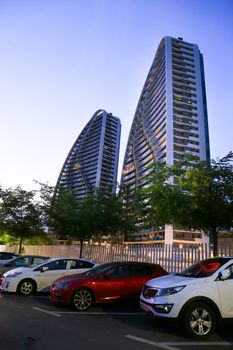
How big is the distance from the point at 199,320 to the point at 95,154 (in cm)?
15475

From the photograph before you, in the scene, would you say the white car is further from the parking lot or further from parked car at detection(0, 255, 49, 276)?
parked car at detection(0, 255, 49, 276)

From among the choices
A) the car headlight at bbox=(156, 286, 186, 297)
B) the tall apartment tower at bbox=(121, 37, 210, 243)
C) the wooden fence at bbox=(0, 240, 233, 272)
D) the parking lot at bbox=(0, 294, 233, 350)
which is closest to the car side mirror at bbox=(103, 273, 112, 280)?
the parking lot at bbox=(0, 294, 233, 350)

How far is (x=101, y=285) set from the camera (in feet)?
31.8

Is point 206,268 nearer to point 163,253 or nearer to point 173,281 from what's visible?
point 173,281

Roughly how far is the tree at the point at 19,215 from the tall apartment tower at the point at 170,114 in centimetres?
6565

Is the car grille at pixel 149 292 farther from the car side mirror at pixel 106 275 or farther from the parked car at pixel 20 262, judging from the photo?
the parked car at pixel 20 262

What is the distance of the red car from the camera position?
9.42 metres

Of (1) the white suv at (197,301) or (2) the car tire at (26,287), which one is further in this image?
(2) the car tire at (26,287)

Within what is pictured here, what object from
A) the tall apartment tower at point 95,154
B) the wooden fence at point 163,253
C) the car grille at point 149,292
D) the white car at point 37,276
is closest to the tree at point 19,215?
the wooden fence at point 163,253

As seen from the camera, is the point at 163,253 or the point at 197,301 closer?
the point at 197,301

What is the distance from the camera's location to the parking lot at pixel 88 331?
580cm

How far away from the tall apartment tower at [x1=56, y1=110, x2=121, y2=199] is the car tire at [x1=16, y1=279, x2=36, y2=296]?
450ft

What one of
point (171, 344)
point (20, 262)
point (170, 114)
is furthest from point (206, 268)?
point (170, 114)

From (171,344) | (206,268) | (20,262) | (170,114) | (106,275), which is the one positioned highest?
(170,114)
